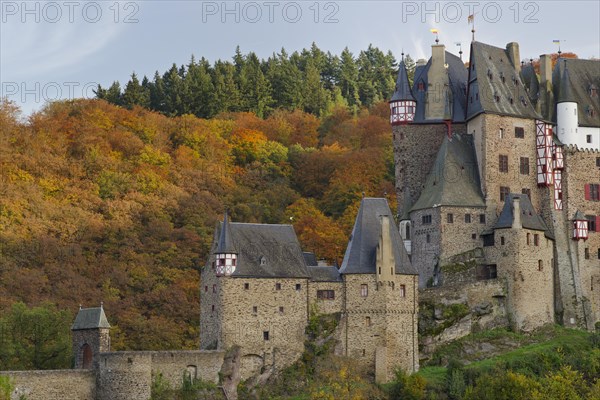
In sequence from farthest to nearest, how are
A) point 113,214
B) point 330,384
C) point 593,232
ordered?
point 113,214 < point 593,232 < point 330,384

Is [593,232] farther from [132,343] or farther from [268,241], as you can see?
[132,343]

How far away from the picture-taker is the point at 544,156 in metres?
76.7

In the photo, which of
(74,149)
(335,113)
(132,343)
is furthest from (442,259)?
(335,113)

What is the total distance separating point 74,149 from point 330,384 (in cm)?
3623

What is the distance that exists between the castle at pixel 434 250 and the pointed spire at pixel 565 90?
0.28 feet

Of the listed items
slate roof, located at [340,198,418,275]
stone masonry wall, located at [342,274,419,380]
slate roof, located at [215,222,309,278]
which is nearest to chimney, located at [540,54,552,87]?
slate roof, located at [340,198,418,275]

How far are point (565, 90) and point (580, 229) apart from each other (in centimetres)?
771

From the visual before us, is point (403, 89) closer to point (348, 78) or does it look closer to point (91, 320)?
point (91, 320)

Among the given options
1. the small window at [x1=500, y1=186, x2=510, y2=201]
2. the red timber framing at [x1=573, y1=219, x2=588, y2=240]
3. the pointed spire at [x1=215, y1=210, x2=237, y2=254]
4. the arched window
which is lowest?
the arched window

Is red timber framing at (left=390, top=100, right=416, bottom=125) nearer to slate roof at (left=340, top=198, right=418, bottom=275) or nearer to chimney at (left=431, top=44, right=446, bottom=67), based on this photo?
chimney at (left=431, top=44, right=446, bottom=67)

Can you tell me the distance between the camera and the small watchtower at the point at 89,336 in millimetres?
66438

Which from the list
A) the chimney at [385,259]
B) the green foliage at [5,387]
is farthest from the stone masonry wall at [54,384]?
the chimney at [385,259]

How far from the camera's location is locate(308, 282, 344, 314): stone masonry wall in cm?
6919

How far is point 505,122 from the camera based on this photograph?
3009 inches
